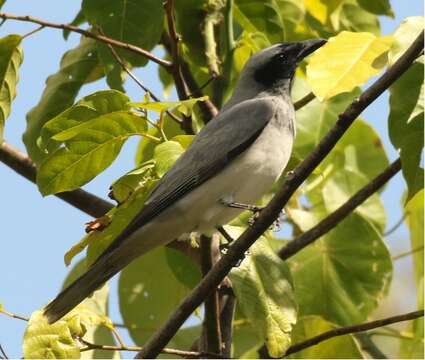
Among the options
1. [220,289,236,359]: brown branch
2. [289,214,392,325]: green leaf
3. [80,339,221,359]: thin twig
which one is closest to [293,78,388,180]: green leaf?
[289,214,392,325]: green leaf

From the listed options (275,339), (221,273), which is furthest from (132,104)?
(275,339)

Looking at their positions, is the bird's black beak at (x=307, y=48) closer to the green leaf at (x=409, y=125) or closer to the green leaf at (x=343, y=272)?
the green leaf at (x=343, y=272)

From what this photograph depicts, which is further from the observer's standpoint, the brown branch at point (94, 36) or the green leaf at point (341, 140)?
→ the green leaf at point (341, 140)

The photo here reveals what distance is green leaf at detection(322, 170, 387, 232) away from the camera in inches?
220

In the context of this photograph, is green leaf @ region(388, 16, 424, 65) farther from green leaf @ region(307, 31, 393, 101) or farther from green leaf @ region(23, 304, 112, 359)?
green leaf @ region(23, 304, 112, 359)

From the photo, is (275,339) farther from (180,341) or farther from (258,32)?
(258,32)

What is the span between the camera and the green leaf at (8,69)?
15.3ft

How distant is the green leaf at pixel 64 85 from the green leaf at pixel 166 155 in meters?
1.25

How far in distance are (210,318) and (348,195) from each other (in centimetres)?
193

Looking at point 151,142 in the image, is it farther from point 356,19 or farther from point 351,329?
point 351,329

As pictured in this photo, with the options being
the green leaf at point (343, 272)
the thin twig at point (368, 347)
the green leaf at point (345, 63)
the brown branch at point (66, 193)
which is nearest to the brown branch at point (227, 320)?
the green leaf at point (343, 272)

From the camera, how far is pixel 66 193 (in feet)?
16.9

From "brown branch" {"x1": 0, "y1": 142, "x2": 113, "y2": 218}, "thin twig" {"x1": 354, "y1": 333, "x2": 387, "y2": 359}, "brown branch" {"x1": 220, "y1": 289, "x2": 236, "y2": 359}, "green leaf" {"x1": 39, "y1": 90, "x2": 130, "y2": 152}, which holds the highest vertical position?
"green leaf" {"x1": 39, "y1": 90, "x2": 130, "y2": 152}

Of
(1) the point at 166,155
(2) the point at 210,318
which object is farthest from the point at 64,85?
(2) the point at 210,318
